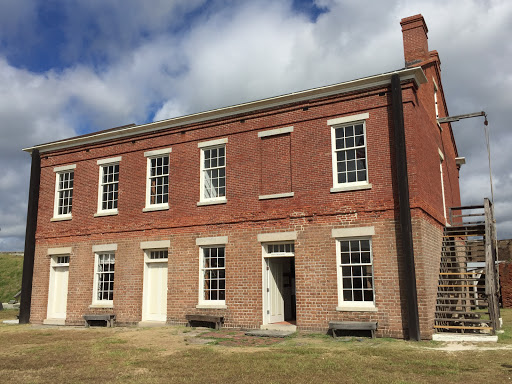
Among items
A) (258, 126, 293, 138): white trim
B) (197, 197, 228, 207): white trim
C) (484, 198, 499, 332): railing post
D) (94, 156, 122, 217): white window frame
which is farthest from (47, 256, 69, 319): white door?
(484, 198, 499, 332): railing post

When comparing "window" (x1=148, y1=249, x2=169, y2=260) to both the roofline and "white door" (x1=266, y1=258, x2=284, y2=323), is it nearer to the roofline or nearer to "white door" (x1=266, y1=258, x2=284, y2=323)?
"white door" (x1=266, y1=258, x2=284, y2=323)

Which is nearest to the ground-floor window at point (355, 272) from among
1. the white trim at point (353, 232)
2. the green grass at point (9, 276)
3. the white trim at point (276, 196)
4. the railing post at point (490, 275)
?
the white trim at point (353, 232)

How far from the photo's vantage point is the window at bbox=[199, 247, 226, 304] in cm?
1582

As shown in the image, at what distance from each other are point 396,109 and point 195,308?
30.0 feet

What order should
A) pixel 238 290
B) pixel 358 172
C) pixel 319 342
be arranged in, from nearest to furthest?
pixel 319 342
pixel 358 172
pixel 238 290

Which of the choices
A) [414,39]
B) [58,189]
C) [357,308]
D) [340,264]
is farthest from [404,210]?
[58,189]

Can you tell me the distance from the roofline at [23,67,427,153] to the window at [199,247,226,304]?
15.9 feet

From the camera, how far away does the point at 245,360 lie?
9.70 meters

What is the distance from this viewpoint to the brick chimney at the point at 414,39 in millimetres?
17969

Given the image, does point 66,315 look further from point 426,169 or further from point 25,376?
point 426,169

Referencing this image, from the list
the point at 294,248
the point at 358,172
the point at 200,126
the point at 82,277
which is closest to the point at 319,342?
the point at 294,248

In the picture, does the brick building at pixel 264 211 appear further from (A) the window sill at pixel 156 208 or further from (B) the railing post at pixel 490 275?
(B) the railing post at pixel 490 275

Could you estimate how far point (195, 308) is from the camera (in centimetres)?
1586

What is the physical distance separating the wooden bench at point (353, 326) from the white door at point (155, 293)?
6588 millimetres
